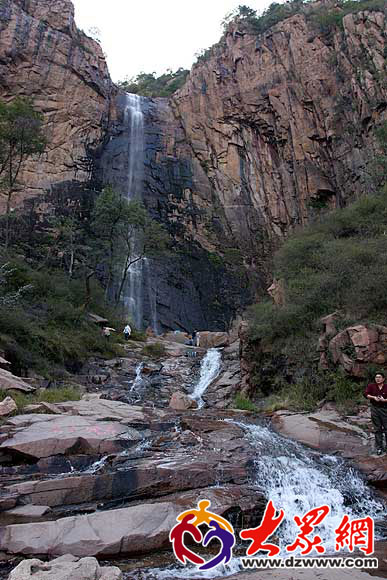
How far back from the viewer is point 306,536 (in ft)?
18.0

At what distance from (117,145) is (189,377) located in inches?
896

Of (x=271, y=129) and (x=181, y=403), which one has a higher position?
(x=271, y=129)

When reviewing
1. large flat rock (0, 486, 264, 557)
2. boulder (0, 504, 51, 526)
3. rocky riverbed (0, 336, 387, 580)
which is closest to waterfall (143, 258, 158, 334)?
rocky riverbed (0, 336, 387, 580)

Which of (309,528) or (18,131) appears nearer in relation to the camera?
(309,528)

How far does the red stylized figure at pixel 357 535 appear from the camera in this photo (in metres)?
5.11

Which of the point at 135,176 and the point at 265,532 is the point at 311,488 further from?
the point at 135,176

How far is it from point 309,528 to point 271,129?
31096mm

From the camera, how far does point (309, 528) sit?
18.3ft

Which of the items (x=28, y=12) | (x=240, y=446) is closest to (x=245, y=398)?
(x=240, y=446)

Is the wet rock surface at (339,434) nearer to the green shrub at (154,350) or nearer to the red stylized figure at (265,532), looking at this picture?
the red stylized figure at (265,532)

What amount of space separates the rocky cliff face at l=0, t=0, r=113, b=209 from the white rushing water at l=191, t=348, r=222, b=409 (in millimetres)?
16849

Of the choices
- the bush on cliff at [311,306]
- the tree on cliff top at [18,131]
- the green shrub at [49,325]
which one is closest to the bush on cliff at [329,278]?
the bush on cliff at [311,306]

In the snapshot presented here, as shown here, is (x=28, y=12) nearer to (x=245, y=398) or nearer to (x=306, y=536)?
(x=245, y=398)

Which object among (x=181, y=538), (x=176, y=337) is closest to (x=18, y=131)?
(x=176, y=337)
